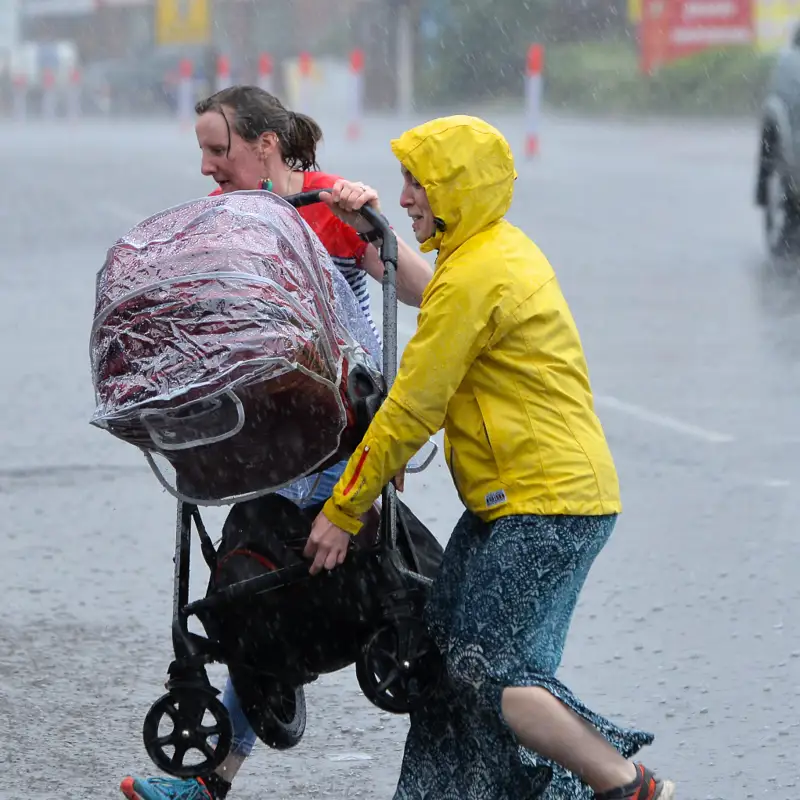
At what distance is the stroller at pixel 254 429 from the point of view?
3613 mm

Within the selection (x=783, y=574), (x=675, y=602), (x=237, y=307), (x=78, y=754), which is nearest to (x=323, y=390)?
(x=237, y=307)

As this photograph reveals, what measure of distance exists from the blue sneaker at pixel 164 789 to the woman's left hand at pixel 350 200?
1289 mm

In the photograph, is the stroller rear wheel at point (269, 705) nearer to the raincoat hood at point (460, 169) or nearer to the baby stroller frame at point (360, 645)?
the baby stroller frame at point (360, 645)

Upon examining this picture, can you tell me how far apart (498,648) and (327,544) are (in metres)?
0.39

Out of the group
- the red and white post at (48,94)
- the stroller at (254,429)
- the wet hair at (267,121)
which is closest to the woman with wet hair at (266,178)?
the wet hair at (267,121)

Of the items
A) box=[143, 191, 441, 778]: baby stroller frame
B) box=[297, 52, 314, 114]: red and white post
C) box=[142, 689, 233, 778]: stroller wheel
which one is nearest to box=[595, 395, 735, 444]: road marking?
box=[143, 191, 441, 778]: baby stroller frame

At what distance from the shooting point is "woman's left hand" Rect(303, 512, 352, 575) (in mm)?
3725

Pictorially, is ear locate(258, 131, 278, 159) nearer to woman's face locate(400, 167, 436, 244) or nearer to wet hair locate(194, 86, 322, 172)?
wet hair locate(194, 86, 322, 172)

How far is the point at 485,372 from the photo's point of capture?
3713 mm

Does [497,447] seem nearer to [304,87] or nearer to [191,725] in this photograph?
[191,725]

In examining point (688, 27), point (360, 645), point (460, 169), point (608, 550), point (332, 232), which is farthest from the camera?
point (688, 27)

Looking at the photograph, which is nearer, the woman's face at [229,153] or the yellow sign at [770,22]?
the woman's face at [229,153]

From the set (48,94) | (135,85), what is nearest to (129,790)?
(48,94)

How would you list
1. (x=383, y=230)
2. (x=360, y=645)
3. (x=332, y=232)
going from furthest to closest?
(x=332, y=232)
(x=383, y=230)
(x=360, y=645)
